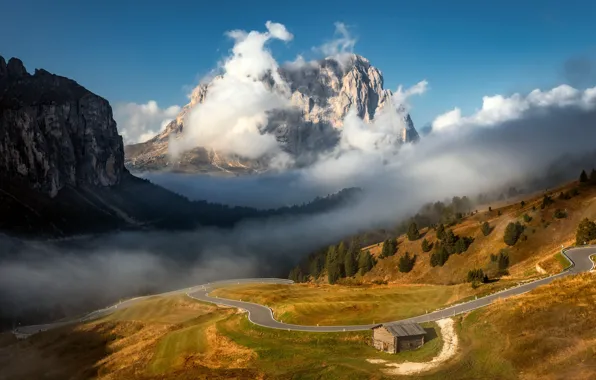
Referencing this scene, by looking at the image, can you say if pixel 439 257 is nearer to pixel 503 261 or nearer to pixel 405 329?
pixel 503 261

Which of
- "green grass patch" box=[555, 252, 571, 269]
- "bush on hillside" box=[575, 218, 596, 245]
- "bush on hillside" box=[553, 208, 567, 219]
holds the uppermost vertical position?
"bush on hillside" box=[553, 208, 567, 219]

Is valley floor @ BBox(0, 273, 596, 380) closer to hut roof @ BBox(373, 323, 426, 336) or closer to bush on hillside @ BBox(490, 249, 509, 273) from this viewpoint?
hut roof @ BBox(373, 323, 426, 336)

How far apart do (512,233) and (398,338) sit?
108 metres

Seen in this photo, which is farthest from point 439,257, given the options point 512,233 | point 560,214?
point 560,214

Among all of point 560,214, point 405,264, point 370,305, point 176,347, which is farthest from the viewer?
point 405,264

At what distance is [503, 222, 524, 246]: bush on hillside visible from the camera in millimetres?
156875

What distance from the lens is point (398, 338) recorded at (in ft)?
213

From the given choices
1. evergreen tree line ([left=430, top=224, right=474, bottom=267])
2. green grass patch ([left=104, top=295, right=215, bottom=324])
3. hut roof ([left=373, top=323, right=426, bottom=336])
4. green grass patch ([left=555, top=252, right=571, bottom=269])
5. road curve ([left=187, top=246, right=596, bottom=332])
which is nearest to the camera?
hut roof ([left=373, top=323, right=426, bottom=336])

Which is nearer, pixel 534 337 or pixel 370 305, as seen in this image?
pixel 534 337

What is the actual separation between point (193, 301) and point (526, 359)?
111430 millimetres

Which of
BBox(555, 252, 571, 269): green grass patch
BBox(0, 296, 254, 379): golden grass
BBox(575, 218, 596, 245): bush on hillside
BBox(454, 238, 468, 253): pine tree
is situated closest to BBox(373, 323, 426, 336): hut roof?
BBox(0, 296, 254, 379): golden grass

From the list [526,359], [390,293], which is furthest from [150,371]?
[526,359]

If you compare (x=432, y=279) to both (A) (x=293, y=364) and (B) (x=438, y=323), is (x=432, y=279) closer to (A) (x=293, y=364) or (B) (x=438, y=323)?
(B) (x=438, y=323)

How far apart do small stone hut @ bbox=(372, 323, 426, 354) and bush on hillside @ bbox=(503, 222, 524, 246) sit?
102344mm
